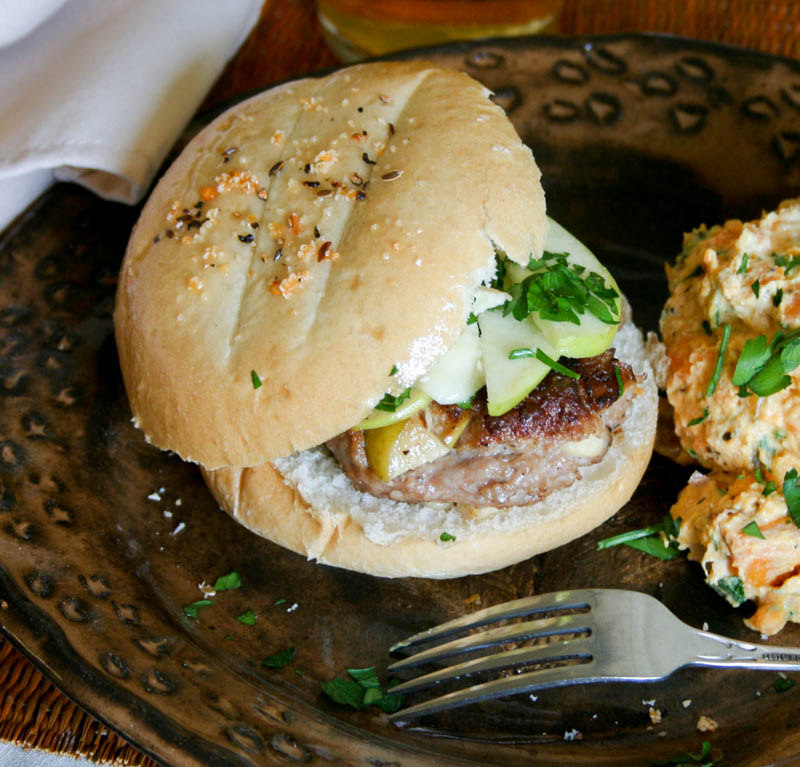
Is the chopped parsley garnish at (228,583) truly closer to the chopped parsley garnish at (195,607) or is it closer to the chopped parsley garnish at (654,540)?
the chopped parsley garnish at (195,607)

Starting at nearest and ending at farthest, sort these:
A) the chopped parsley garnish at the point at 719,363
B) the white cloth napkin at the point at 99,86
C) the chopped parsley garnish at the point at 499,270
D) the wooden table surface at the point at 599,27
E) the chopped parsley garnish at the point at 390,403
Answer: the chopped parsley garnish at the point at 390,403 < the chopped parsley garnish at the point at 499,270 < the chopped parsley garnish at the point at 719,363 < the white cloth napkin at the point at 99,86 < the wooden table surface at the point at 599,27

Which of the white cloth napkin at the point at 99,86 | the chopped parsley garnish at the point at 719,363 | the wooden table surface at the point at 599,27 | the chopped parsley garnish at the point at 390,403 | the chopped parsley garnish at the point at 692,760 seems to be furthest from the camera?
the wooden table surface at the point at 599,27

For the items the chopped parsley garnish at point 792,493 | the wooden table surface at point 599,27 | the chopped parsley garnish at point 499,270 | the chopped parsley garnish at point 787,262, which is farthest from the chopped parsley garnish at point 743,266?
the wooden table surface at point 599,27

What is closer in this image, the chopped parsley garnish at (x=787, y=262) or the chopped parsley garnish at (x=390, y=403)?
the chopped parsley garnish at (x=390, y=403)

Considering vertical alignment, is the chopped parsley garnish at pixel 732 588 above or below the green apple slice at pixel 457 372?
below

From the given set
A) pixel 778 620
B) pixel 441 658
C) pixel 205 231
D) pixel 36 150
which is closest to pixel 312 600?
pixel 441 658

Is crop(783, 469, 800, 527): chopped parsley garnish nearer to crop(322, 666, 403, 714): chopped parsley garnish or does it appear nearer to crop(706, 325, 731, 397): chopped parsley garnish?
crop(706, 325, 731, 397): chopped parsley garnish

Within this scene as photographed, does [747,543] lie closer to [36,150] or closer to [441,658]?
[441,658]

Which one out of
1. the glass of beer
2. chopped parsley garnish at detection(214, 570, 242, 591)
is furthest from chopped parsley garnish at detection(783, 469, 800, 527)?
the glass of beer
